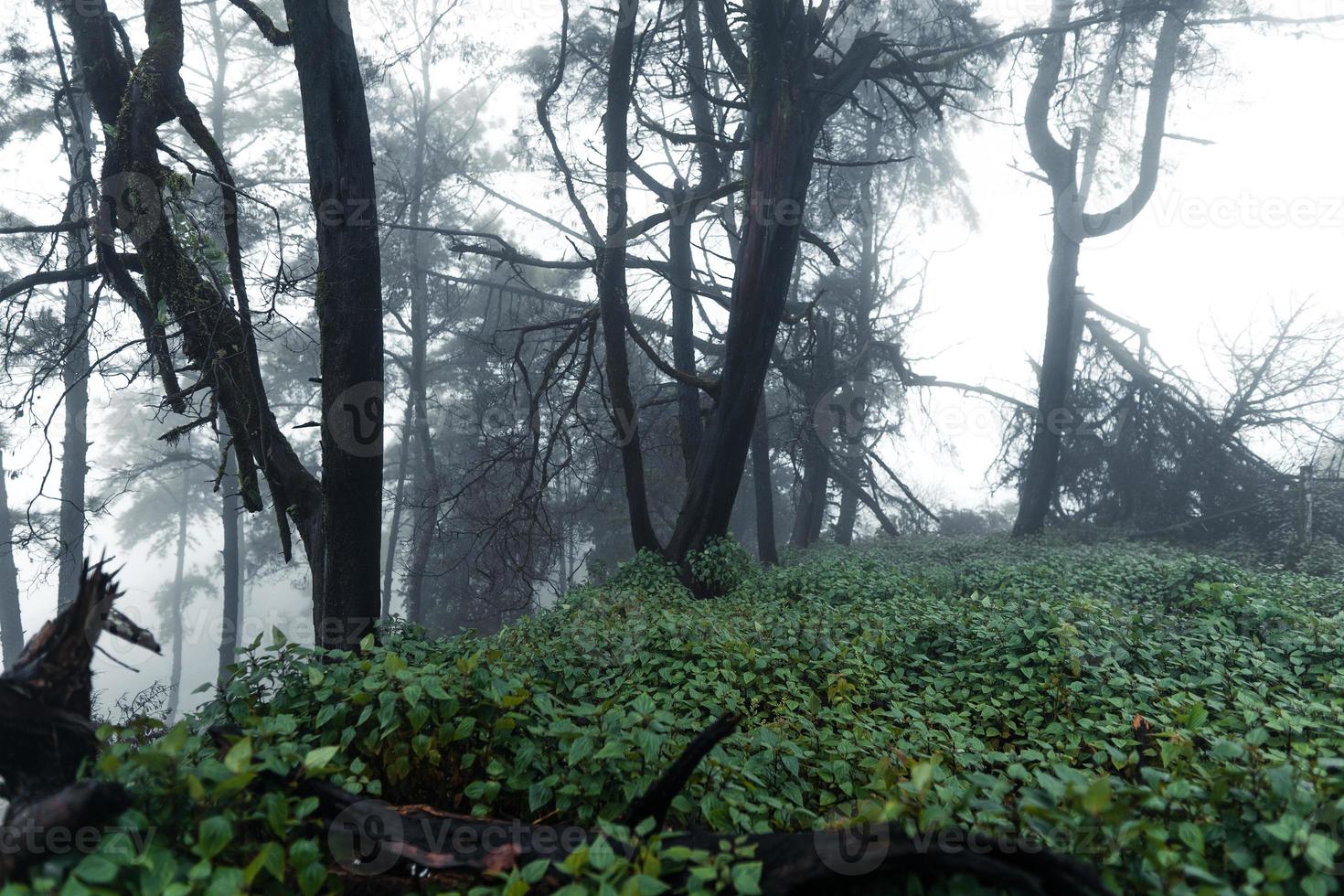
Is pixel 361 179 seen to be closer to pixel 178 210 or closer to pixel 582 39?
pixel 178 210

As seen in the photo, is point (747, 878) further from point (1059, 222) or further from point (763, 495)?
point (1059, 222)

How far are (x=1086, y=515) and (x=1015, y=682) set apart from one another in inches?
506

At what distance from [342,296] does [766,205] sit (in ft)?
15.2

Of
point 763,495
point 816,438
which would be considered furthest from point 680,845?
point 816,438

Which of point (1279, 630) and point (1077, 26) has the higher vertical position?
point (1077, 26)

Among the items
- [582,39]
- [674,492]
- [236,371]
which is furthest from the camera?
[674,492]

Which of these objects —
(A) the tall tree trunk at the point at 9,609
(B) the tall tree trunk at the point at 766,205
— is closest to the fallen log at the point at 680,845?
(B) the tall tree trunk at the point at 766,205

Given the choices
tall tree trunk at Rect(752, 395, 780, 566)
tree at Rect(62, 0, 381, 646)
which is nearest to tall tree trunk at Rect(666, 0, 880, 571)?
tree at Rect(62, 0, 381, 646)

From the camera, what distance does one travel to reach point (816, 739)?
3062 mm

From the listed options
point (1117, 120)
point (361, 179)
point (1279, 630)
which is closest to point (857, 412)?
point (1117, 120)

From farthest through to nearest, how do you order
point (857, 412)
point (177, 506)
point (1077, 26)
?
point (177, 506) < point (857, 412) < point (1077, 26)

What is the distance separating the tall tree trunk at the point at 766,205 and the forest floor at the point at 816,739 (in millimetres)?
2886

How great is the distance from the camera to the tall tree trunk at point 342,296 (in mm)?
4531

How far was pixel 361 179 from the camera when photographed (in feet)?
15.2
